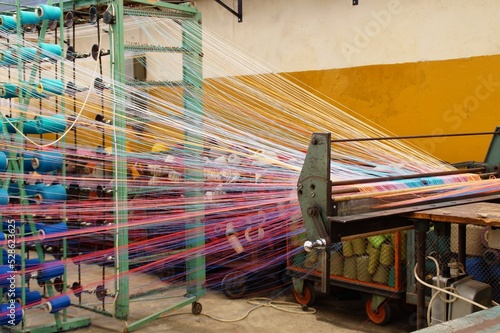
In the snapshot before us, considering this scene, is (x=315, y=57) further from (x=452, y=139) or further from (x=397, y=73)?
(x=452, y=139)

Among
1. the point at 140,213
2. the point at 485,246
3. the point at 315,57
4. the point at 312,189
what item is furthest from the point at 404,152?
the point at 140,213

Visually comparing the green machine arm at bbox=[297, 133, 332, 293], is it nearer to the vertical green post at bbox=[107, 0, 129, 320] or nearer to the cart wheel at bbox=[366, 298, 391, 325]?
the vertical green post at bbox=[107, 0, 129, 320]

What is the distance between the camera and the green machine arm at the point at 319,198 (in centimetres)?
294

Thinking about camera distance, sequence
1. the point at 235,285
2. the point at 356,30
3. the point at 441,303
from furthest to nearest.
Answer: the point at 356,30, the point at 235,285, the point at 441,303

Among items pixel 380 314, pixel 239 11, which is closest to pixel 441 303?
pixel 380 314

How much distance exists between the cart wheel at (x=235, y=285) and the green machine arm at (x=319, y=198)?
12.2ft

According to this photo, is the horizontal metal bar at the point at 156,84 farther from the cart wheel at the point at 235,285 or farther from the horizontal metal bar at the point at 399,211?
the horizontal metal bar at the point at 399,211

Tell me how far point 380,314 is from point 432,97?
233 centimetres

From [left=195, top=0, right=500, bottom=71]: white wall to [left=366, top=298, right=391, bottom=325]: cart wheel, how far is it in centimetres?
264

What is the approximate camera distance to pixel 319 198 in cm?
298

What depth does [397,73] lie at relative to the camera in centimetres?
663

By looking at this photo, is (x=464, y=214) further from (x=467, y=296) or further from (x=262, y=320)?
(x=262, y=320)

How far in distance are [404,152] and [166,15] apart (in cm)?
271

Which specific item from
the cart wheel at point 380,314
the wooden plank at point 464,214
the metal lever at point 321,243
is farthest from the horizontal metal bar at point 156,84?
the wooden plank at point 464,214
